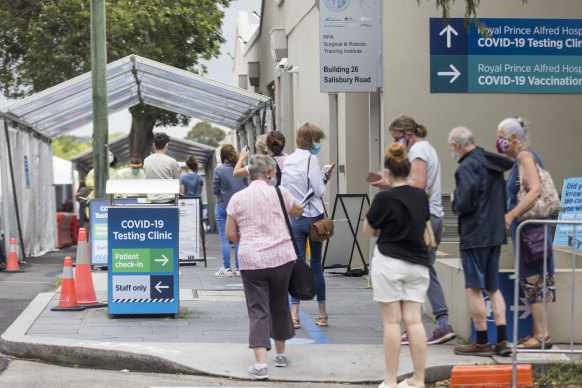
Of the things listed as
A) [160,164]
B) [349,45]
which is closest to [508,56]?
[349,45]

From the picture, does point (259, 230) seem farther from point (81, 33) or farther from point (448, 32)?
point (81, 33)

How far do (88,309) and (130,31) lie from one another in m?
17.1

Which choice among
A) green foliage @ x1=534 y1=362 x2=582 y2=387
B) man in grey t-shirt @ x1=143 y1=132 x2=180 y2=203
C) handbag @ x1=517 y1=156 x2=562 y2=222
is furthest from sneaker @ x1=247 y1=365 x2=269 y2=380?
man in grey t-shirt @ x1=143 y1=132 x2=180 y2=203

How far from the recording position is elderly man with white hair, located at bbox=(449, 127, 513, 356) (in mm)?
6828

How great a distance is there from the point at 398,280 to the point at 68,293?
456 centimetres

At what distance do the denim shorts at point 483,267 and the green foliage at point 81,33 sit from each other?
1991 centimetres

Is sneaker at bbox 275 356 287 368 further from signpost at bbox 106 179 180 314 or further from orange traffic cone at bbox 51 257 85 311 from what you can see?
orange traffic cone at bbox 51 257 85 311

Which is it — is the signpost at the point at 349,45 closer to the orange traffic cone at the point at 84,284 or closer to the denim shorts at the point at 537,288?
the orange traffic cone at the point at 84,284

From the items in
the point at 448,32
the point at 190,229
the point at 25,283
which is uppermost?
Answer: the point at 448,32

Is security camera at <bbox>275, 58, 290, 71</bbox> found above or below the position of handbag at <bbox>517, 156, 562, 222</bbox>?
above

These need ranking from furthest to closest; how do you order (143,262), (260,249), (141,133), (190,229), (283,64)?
1. (141,133)
2. (283,64)
3. (190,229)
4. (143,262)
5. (260,249)

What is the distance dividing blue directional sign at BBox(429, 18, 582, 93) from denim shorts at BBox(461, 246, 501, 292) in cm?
491

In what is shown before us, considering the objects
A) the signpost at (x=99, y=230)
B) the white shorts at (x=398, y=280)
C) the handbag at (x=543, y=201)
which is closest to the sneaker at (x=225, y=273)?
the signpost at (x=99, y=230)

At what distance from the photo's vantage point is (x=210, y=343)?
24.9 feet
